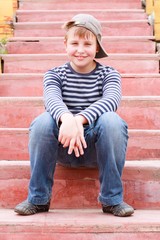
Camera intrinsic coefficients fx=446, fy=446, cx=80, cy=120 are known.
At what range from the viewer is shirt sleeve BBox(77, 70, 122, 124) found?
1942 mm

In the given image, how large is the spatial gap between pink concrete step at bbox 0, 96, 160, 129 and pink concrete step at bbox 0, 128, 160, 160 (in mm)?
306

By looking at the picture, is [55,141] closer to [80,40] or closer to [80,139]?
[80,139]

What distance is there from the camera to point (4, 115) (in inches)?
109

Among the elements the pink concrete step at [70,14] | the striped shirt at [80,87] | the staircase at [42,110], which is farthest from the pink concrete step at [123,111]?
the pink concrete step at [70,14]

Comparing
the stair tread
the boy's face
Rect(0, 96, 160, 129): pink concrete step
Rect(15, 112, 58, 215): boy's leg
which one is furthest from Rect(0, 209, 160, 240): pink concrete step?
Rect(0, 96, 160, 129): pink concrete step

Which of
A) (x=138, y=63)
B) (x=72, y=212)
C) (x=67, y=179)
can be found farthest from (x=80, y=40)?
(x=138, y=63)

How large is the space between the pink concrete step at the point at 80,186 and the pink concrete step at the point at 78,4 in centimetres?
316

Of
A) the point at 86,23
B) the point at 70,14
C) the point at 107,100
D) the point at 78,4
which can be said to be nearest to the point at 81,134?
the point at 107,100

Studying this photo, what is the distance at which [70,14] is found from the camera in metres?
4.71

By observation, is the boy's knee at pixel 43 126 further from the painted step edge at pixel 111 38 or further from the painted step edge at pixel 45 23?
the painted step edge at pixel 45 23

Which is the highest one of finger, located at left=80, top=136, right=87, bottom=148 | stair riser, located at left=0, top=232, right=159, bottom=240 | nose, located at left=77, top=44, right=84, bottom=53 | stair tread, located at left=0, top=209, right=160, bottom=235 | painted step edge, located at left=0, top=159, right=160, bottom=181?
nose, located at left=77, top=44, right=84, bottom=53

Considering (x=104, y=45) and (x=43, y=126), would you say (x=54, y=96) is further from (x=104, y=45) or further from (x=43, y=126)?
(x=104, y=45)

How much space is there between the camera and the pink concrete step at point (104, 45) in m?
4.05

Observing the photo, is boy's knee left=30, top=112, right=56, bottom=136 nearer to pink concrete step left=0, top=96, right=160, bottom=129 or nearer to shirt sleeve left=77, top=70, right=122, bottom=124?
shirt sleeve left=77, top=70, right=122, bottom=124
